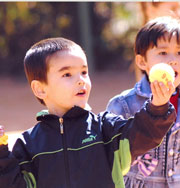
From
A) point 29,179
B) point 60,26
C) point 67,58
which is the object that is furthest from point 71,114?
point 60,26

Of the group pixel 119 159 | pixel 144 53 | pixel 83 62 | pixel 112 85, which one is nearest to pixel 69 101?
pixel 83 62

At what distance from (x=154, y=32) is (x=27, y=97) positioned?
33.3 ft

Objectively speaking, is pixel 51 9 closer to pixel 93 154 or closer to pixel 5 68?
pixel 5 68

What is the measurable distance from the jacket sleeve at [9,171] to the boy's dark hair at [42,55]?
50 cm

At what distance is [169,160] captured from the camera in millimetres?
3148

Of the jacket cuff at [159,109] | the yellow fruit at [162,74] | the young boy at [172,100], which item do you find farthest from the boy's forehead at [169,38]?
the jacket cuff at [159,109]

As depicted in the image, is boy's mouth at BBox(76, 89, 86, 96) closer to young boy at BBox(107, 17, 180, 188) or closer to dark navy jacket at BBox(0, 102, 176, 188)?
dark navy jacket at BBox(0, 102, 176, 188)

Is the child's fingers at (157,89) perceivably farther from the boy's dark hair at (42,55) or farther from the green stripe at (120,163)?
the boy's dark hair at (42,55)

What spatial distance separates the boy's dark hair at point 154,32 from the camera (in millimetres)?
3176

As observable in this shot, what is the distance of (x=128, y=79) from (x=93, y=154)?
1203 cm

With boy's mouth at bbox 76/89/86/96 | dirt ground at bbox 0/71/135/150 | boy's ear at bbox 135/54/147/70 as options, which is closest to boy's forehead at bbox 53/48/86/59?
boy's mouth at bbox 76/89/86/96

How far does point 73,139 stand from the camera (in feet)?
8.84

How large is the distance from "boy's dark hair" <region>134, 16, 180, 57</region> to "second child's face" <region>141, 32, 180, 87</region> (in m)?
0.03

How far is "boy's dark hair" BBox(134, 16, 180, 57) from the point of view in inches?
125
